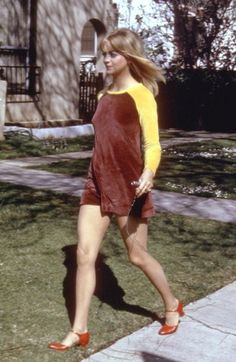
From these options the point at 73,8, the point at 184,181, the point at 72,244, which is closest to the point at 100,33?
the point at 73,8

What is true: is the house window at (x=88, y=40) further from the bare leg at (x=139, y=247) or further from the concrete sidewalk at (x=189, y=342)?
the bare leg at (x=139, y=247)

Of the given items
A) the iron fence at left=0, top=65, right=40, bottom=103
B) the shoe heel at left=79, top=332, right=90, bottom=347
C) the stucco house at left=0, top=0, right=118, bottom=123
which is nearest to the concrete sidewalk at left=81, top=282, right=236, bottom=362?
the shoe heel at left=79, top=332, right=90, bottom=347

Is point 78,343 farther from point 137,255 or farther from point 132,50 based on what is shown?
point 132,50

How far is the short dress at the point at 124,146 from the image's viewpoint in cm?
394

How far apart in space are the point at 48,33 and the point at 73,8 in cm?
121

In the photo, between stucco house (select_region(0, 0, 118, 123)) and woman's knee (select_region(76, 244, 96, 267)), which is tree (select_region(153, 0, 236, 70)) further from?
woman's knee (select_region(76, 244, 96, 267))

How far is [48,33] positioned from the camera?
16.3m

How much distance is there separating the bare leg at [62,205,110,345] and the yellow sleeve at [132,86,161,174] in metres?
0.42

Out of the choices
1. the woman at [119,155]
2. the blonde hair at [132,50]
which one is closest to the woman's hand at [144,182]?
the woman at [119,155]

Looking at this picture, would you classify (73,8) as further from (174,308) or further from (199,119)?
(174,308)

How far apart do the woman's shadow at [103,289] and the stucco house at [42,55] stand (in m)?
Result: 10.1

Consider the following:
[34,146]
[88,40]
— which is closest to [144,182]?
[34,146]

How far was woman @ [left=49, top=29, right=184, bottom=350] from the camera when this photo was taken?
395cm

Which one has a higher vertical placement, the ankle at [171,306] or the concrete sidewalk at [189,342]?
the ankle at [171,306]
